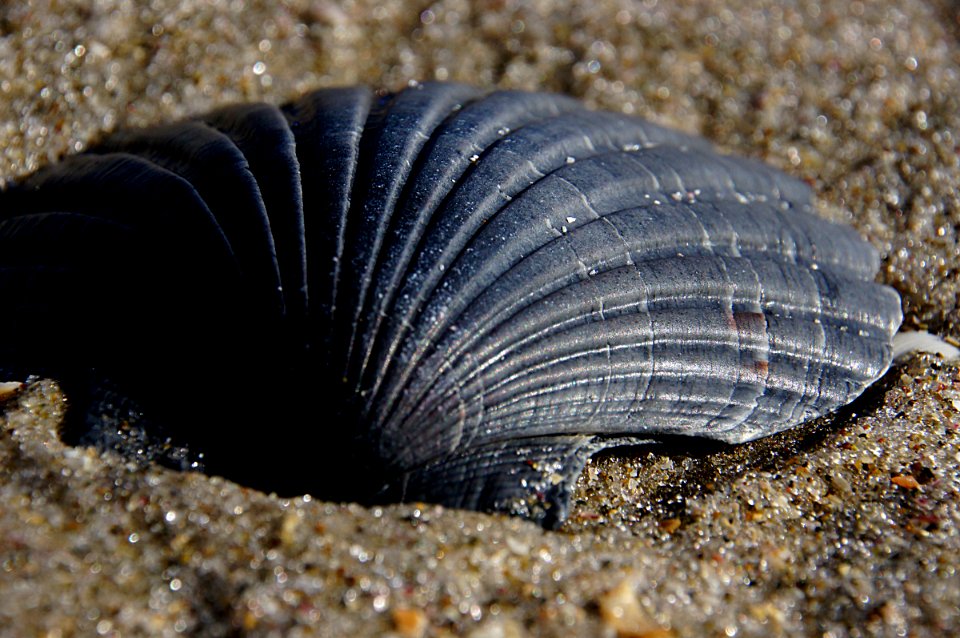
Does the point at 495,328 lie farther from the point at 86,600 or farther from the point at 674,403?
the point at 86,600

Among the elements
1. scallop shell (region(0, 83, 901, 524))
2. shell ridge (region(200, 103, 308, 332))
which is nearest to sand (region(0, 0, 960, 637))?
scallop shell (region(0, 83, 901, 524))

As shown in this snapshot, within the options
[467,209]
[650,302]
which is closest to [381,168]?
[467,209]

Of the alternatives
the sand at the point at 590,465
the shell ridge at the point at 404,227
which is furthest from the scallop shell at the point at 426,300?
the sand at the point at 590,465

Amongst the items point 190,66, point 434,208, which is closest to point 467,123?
point 434,208

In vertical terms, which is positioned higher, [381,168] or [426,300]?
[381,168]

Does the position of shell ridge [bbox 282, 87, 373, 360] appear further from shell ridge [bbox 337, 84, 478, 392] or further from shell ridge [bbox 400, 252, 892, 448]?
shell ridge [bbox 400, 252, 892, 448]

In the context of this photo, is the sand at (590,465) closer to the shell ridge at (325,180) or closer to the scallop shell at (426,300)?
the scallop shell at (426,300)

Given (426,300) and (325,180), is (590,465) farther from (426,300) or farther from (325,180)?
(325,180)

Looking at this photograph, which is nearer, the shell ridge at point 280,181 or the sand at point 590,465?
the sand at point 590,465
